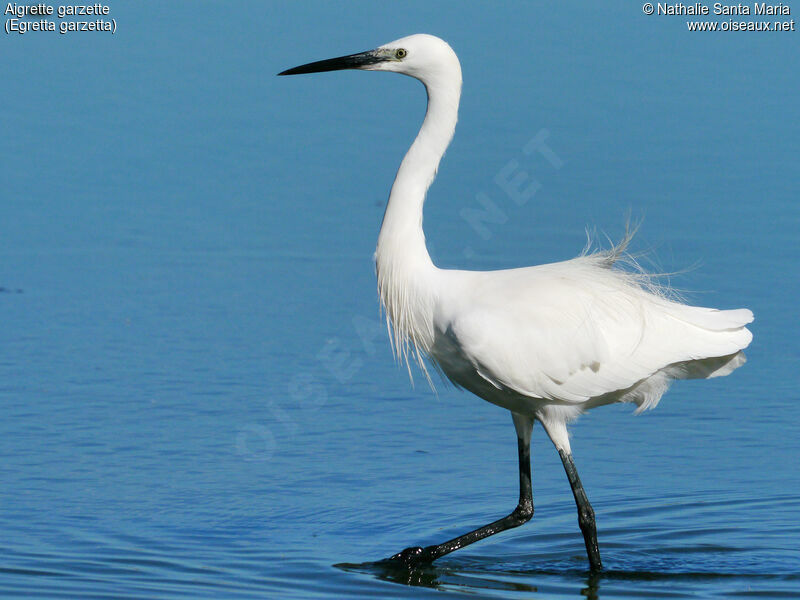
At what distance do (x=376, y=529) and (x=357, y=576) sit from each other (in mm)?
577

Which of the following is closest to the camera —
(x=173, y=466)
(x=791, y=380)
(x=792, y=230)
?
(x=173, y=466)

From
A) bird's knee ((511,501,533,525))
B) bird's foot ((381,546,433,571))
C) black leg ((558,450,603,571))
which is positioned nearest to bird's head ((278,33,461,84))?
black leg ((558,450,603,571))

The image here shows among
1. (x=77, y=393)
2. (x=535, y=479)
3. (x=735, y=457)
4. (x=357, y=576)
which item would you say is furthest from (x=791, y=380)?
(x=77, y=393)

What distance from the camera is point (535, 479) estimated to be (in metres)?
7.30

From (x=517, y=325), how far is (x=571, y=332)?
0.92 ft

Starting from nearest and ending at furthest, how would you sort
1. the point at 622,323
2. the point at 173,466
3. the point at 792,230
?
the point at 622,323 → the point at 173,466 → the point at 792,230

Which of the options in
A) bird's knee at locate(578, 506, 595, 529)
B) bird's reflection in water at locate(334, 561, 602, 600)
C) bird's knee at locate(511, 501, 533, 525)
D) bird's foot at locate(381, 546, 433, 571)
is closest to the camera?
bird's reflection in water at locate(334, 561, 602, 600)

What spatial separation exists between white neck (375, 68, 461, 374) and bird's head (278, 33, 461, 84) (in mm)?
37

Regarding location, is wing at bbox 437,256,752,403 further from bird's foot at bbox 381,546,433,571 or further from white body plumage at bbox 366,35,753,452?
bird's foot at bbox 381,546,433,571

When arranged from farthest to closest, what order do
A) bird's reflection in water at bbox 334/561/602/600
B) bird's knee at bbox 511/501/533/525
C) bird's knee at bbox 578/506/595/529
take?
bird's knee at bbox 511/501/533/525 → bird's knee at bbox 578/506/595/529 → bird's reflection in water at bbox 334/561/602/600

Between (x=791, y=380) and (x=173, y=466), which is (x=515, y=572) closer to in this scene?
(x=173, y=466)

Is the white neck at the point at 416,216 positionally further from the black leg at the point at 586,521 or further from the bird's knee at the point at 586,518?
the bird's knee at the point at 586,518

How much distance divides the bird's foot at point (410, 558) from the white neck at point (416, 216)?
0.95m

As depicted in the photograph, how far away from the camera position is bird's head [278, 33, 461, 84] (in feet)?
20.7
